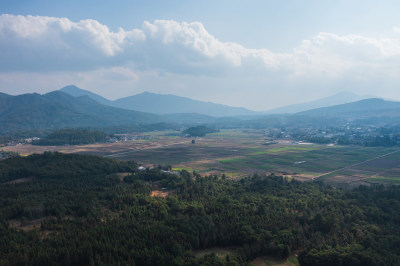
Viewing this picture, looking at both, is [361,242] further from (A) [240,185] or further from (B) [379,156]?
(B) [379,156]

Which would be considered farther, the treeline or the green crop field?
the treeline

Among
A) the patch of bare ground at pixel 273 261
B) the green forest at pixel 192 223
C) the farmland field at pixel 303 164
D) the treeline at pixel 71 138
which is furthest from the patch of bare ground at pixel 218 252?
the treeline at pixel 71 138

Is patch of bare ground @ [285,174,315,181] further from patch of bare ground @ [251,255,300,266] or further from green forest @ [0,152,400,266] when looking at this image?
patch of bare ground @ [251,255,300,266]

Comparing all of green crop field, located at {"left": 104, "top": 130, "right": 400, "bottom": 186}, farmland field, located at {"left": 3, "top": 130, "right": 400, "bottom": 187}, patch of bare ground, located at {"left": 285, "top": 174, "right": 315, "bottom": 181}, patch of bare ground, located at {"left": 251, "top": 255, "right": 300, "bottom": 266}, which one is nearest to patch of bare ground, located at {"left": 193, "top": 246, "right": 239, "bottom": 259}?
patch of bare ground, located at {"left": 251, "top": 255, "right": 300, "bottom": 266}

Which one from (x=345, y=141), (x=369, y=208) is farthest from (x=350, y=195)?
(x=345, y=141)

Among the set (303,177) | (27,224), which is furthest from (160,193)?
(303,177)

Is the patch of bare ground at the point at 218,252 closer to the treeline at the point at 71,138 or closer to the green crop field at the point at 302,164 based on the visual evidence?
the green crop field at the point at 302,164

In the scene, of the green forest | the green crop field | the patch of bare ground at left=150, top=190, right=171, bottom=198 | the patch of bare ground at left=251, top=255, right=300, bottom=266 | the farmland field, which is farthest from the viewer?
the green crop field

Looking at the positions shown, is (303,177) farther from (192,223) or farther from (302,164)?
(192,223)
